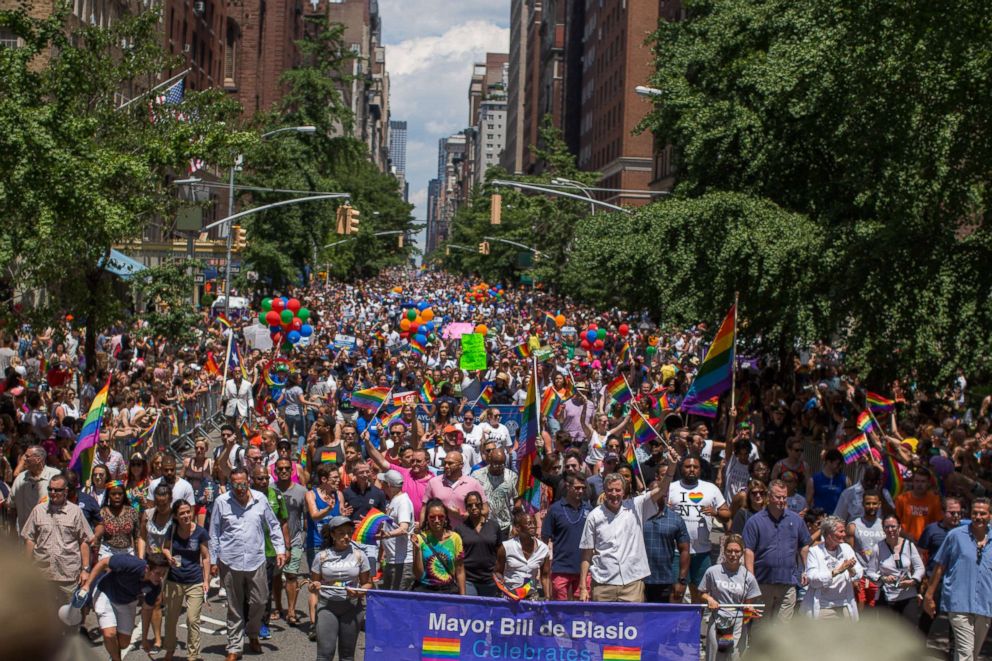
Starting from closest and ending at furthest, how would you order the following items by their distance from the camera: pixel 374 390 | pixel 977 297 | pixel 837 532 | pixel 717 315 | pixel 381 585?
1. pixel 837 532
2. pixel 381 585
3. pixel 977 297
4. pixel 374 390
5. pixel 717 315

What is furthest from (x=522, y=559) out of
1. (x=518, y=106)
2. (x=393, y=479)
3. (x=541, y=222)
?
(x=518, y=106)

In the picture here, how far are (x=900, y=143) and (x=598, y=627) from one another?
32.8 ft

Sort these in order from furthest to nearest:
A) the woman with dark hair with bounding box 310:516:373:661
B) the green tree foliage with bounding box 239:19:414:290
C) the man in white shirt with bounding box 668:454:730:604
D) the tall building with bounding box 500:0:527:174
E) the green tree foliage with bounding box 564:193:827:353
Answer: the tall building with bounding box 500:0:527:174 < the green tree foliage with bounding box 239:19:414:290 < the green tree foliage with bounding box 564:193:827:353 < the man in white shirt with bounding box 668:454:730:604 < the woman with dark hair with bounding box 310:516:373:661

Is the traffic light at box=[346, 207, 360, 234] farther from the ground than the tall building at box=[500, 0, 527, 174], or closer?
closer

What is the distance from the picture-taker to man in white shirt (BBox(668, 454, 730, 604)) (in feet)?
38.9

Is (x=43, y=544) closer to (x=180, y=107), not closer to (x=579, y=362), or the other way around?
(x=180, y=107)

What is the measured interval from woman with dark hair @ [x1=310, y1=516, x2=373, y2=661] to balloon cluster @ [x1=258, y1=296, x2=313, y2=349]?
24519 mm

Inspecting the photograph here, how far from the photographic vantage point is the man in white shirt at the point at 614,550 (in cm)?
1065

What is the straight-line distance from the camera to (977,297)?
17.3m

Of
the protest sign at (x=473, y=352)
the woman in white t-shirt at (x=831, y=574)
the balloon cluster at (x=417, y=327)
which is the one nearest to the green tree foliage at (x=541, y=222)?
the balloon cluster at (x=417, y=327)

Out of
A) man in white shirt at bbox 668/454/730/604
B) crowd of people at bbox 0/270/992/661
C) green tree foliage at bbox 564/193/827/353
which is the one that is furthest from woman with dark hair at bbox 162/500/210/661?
green tree foliage at bbox 564/193/827/353

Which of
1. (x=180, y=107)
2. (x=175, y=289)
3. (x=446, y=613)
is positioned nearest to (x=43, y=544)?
(x=446, y=613)

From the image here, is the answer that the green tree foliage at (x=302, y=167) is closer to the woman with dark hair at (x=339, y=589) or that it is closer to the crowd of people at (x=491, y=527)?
the crowd of people at (x=491, y=527)

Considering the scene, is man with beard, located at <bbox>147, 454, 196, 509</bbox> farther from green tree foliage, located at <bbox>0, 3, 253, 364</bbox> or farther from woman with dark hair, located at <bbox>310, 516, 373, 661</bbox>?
green tree foliage, located at <bbox>0, 3, 253, 364</bbox>
